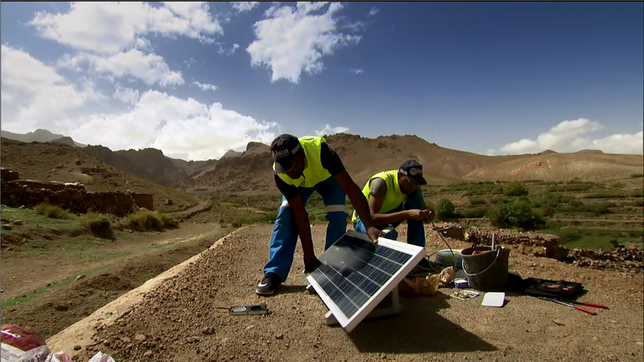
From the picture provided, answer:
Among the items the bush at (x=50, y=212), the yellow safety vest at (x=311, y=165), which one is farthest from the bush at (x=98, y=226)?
the yellow safety vest at (x=311, y=165)

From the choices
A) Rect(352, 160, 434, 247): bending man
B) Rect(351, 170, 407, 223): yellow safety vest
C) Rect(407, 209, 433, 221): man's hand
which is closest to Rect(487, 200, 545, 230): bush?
Rect(352, 160, 434, 247): bending man

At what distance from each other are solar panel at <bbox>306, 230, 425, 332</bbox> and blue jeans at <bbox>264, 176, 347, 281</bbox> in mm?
584

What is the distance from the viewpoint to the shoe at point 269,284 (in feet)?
13.5

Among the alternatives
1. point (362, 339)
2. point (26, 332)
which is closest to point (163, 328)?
point (26, 332)

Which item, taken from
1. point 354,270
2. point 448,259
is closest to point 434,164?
point 448,259

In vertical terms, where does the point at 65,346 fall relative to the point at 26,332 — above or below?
below

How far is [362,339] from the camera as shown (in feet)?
9.85

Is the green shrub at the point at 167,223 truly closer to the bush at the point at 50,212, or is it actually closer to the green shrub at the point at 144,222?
the green shrub at the point at 144,222

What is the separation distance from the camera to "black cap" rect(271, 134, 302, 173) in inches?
148

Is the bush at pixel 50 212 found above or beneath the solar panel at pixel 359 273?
beneath

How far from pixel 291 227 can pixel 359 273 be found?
4.89 ft

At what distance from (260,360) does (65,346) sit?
61.0 inches

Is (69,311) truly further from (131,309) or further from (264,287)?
(264,287)

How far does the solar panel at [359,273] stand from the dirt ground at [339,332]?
1.15ft
